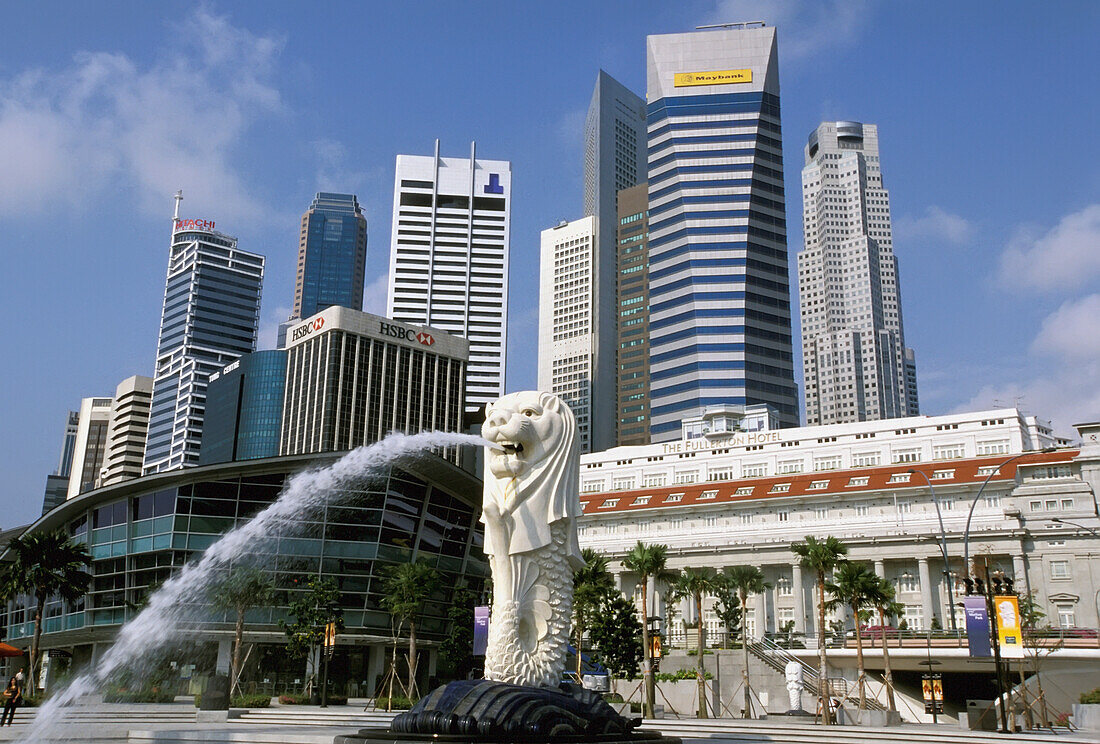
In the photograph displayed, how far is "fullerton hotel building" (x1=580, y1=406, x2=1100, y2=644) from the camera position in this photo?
250 feet

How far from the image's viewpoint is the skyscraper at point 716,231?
162625 mm

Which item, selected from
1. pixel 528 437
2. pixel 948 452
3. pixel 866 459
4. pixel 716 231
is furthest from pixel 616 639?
pixel 716 231

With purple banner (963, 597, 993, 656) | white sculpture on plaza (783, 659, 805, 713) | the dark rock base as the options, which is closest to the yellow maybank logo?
white sculpture on plaza (783, 659, 805, 713)

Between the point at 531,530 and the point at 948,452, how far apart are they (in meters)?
77.8

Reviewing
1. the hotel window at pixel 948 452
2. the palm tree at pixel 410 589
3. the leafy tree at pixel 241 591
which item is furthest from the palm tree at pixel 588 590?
the hotel window at pixel 948 452

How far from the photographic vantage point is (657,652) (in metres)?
50.3

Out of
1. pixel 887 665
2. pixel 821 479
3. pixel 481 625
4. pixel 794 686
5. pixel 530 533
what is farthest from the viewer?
pixel 821 479

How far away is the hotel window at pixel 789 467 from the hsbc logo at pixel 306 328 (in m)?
101

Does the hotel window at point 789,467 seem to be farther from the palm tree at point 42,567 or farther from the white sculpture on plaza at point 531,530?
the white sculpture on plaza at point 531,530

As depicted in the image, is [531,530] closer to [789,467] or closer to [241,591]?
[241,591]

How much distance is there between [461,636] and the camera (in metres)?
64.7

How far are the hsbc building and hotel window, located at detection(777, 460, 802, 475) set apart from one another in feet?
288

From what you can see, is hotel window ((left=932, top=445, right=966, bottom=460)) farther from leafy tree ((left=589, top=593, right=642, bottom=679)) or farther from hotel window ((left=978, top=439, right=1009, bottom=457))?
leafy tree ((left=589, top=593, right=642, bottom=679))

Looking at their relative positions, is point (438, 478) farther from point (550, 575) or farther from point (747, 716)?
point (550, 575)
